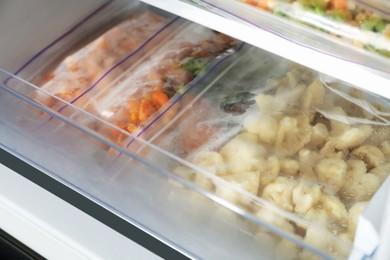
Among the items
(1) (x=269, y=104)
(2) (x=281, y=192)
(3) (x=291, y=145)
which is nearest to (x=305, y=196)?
(2) (x=281, y=192)

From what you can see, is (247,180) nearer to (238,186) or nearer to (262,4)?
(238,186)

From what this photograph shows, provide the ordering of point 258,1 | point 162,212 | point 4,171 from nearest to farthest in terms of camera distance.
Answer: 1. point 258,1
2. point 162,212
3. point 4,171

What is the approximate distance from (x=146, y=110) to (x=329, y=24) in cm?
53

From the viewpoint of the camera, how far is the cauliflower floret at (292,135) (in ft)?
3.88

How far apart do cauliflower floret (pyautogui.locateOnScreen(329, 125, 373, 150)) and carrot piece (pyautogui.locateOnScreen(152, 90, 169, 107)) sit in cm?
41

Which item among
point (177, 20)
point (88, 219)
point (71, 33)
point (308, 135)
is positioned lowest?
point (88, 219)

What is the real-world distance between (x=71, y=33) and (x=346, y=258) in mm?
1004

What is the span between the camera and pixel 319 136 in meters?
1.19

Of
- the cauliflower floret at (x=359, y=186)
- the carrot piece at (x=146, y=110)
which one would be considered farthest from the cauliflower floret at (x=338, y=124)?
the carrot piece at (x=146, y=110)

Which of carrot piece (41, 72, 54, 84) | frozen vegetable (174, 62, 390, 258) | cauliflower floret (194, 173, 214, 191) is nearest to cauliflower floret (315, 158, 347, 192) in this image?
frozen vegetable (174, 62, 390, 258)

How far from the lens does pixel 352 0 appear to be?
37.3 inches

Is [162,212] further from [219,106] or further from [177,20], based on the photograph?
[177,20]

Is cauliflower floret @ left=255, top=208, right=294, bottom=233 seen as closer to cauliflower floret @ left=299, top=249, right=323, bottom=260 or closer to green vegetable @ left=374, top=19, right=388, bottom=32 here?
cauliflower floret @ left=299, top=249, right=323, bottom=260

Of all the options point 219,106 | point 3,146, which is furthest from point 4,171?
point 219,106
